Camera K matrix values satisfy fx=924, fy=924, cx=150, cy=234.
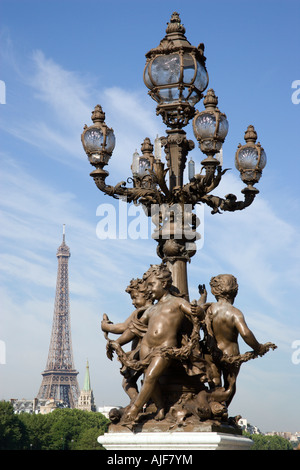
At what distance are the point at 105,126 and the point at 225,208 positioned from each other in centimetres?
205

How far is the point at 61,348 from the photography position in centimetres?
12450

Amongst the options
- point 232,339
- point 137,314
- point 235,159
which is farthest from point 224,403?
point 235,159

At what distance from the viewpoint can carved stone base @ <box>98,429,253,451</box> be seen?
11.0 m

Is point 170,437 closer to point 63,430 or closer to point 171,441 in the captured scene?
point 171,441

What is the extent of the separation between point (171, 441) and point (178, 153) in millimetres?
4093

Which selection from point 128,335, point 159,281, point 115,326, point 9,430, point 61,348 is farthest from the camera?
point 61,348

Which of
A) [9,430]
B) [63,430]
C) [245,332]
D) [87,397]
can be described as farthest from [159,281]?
[87,397]

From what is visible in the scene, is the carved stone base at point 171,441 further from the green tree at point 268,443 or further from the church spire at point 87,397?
the church spire at point 87,397

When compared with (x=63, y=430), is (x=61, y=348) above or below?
above

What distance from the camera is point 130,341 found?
39.6 feet

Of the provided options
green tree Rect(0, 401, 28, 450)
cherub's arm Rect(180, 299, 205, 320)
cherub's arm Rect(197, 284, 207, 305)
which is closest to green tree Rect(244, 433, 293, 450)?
green tree Rect(0, 401, 28, 450)

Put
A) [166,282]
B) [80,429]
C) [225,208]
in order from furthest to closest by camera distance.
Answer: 1. [80,429]
2. [225,208]
3. [166,282]

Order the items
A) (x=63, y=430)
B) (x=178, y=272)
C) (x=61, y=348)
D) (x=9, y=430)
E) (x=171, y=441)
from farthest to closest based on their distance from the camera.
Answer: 1. (x=61, y=348)
2. (x=63, y=430)
3. (x=9, y=430)
4. (x=178, y=272)
5. (x=171, y=441)

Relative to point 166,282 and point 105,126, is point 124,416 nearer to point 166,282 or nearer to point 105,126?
point 166,282
